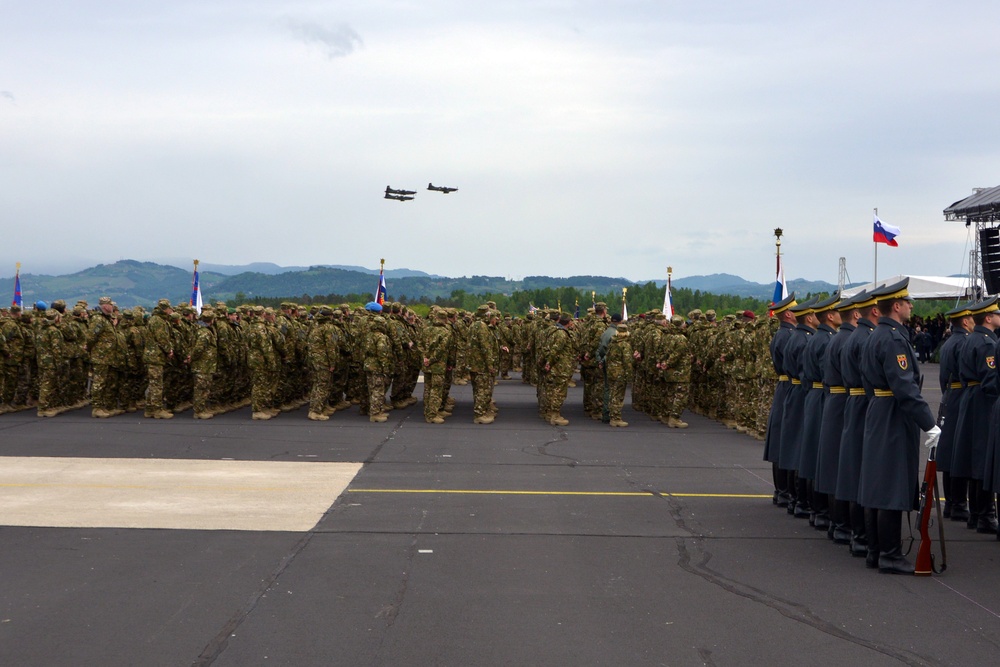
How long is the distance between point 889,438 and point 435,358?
10025 mm

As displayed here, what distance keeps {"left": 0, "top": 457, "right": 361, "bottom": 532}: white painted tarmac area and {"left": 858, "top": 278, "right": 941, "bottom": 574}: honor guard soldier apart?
4.69m

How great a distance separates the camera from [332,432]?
49.4 feet

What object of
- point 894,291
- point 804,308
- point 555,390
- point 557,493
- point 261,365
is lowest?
point 557,493

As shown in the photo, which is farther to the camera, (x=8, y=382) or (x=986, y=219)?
(x=986, y=219)

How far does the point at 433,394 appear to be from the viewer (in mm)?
16719

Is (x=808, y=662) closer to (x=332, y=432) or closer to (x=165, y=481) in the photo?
(x=165, y=481)

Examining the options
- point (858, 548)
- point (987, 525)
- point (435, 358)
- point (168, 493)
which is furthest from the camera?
point (435, 358)

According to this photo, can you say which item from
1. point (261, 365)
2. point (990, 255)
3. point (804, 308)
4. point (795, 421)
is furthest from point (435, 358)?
point (990, 255)

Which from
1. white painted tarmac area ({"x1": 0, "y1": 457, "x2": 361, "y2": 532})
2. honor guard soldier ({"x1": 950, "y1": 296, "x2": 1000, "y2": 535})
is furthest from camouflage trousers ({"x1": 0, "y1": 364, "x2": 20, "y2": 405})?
honor guard soldier ({"x1": 950, "y1": 296, "x2": 1000, "y2": 535})

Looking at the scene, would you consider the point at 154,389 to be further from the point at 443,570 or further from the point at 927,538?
the point at 927,538

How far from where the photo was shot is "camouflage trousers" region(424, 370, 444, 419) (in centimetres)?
1664

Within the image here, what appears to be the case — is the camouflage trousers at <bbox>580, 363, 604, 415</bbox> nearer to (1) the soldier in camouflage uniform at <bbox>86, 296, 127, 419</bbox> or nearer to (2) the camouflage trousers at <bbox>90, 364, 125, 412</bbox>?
(1) the soldier in camouflage uniform at <bbox>86, 296, 127, 419</bbox>

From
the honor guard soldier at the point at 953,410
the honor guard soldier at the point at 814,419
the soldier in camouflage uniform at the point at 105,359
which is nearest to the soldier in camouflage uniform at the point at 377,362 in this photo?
the soldier in camouflage uniform at the point at 105,359

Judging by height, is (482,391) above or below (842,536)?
above
